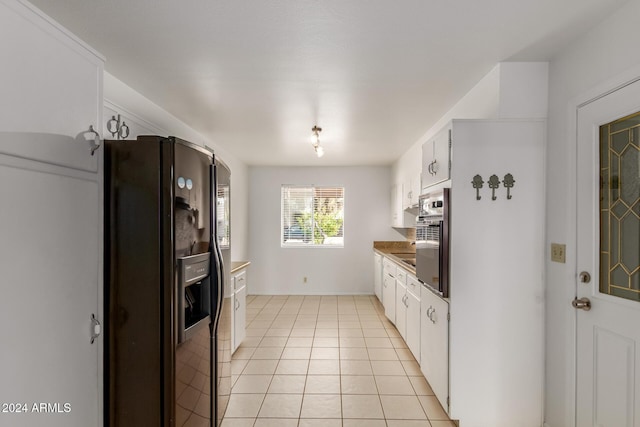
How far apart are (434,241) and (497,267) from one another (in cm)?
43

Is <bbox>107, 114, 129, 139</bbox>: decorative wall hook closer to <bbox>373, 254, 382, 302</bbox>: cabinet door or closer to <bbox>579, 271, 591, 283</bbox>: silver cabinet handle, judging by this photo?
<bbox>579, 271, 591, 283</bbox>: silver cabinet handle

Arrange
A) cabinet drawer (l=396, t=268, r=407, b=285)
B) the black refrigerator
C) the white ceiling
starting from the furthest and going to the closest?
cabinet drawer (l=396, t=268, r=407, b=285) < the white ceiling < the black refrigerator

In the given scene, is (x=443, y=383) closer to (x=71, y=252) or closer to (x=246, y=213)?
(x=71, y=252)

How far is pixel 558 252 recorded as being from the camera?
2.09 metres

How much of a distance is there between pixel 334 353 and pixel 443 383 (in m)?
1.46

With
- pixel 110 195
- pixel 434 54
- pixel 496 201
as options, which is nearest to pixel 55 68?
pixel 110 195

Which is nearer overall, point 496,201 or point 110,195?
point 110,195

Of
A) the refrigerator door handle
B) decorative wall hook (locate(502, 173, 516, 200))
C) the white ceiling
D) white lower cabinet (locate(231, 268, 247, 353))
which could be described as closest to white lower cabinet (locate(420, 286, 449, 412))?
decorative wall hook (locate(502, 173, 516, 200))

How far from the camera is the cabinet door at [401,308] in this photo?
12.1ft

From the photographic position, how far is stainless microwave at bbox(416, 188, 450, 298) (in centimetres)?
225

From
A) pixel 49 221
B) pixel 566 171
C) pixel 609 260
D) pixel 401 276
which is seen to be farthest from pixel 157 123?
pixel 609 260

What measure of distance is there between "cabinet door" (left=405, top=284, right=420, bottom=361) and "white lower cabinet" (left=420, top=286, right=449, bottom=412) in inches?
6.1

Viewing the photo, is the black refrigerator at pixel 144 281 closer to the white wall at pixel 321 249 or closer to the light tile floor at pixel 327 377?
the light tile floor at pixel 327 377

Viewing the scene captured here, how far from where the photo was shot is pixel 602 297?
1.80m
